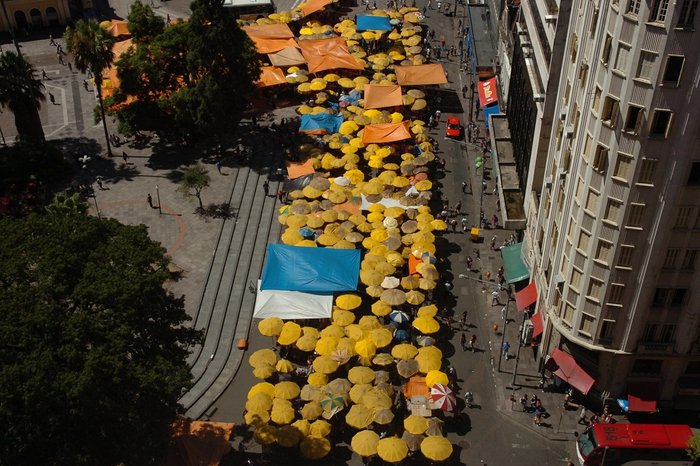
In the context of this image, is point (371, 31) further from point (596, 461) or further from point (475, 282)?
point (596, 461)

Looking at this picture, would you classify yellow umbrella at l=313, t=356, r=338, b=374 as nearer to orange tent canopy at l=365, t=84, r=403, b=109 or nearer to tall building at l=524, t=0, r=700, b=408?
tall building at l=524, t=0, r=700, b=408

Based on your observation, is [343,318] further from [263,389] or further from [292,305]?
[263,389]

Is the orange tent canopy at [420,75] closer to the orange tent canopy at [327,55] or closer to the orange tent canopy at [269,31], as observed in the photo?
the orange tent canopy at [327,55]

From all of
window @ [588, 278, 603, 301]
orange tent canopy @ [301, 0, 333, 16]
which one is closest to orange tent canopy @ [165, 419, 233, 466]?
window @ [588, 278, 603, 301]

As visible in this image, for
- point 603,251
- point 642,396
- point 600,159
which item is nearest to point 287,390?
point 603,251

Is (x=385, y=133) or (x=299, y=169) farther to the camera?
(x=385, y=133)
